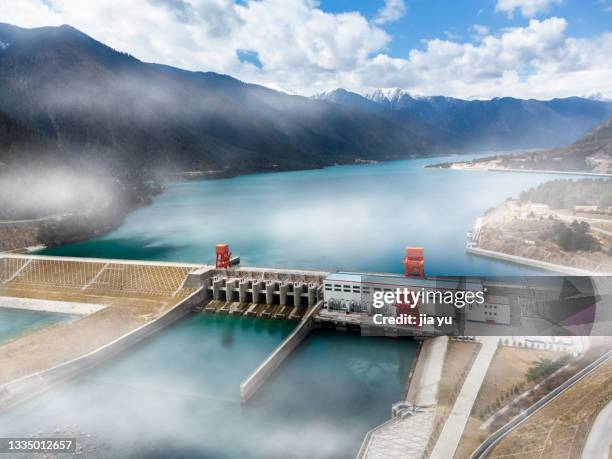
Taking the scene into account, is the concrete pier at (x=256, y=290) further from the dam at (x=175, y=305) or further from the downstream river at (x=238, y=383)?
the downstream river at (x=238, y=383)

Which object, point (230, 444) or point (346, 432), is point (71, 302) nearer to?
point (230, 444)

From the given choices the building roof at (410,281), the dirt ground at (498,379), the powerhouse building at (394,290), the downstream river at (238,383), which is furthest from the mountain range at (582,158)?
the dirt ground at (498,379)

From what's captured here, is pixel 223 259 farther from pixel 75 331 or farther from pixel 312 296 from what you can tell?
pixel 75 331

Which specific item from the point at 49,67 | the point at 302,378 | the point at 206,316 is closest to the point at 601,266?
the point at 302,378

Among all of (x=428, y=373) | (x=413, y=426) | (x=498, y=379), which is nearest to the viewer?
(x=413, y=426)

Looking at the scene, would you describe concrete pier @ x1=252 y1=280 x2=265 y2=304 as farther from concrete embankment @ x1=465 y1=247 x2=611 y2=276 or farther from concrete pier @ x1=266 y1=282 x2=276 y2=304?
concrete embankment @ x1=465 y1=247 x2=611 y2=276

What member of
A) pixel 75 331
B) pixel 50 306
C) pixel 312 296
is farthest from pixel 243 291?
pixel 50 306
